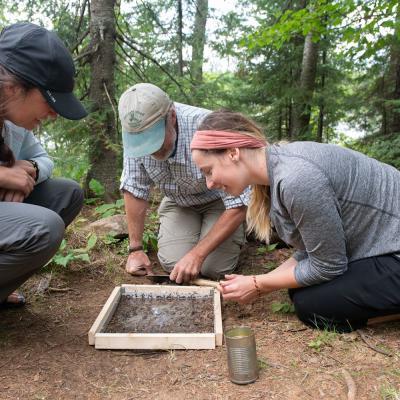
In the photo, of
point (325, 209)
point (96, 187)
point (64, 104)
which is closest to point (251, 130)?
point (325, 209)

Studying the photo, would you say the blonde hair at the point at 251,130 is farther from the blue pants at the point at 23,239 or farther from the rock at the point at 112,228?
the rock at the point at 112,228

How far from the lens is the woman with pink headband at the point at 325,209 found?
204 centimetres

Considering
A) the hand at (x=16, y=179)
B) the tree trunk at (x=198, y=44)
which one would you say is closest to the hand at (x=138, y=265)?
the hand at (x=16, y=179)

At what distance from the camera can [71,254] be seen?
11.0 feet

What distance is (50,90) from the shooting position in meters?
2.03

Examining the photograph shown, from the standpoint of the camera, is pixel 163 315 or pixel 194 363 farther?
pixel 163 315

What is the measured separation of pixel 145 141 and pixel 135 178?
2.25 ft

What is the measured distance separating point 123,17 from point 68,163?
278 cm

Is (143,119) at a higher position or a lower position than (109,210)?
higher

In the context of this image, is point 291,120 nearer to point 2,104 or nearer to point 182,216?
point 182,216

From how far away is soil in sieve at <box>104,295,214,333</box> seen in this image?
249 cm

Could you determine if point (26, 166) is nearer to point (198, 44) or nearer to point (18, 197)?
point (18, 197)

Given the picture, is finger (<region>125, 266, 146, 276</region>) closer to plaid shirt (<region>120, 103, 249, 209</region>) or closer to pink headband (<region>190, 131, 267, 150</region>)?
plaid shirt (<region>120, 103, 249, 209</region>)

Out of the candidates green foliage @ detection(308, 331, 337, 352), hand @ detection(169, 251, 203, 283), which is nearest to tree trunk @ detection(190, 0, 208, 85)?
hand @ detection(169, 251, 203, 283)
